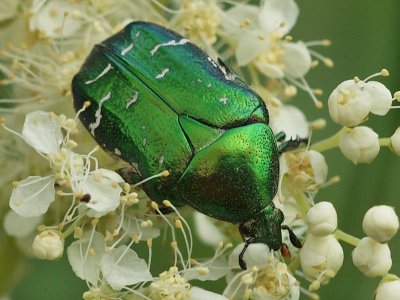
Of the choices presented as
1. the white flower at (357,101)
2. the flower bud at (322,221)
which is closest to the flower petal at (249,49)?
the white flower at (357,101)

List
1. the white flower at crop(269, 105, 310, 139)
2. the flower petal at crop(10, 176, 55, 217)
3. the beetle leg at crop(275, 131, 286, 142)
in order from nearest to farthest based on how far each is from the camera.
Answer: the flower petal at crop(10, 176, 55, 217)
the beetle leg at crop(275, 131, 286, 142)
the white flower at crop(269, 105, 310, 139)

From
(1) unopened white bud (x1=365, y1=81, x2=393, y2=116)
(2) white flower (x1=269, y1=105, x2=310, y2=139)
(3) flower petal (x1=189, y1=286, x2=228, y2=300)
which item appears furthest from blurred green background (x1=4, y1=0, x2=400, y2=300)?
(3) flower petal (x1=189, y1=286, x2=228, y2=300)

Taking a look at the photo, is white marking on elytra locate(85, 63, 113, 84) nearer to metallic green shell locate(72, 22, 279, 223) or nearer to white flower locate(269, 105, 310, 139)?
metallic green shell locate(72, 22, 279, 223)

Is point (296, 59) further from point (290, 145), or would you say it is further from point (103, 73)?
point (103, 73)

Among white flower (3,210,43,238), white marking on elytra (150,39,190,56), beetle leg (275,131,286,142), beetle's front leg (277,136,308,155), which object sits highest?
white marking on elytra (150,39,190,56)

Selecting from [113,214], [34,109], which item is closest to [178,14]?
[34,109]

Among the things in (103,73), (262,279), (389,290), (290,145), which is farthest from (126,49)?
(389,290)

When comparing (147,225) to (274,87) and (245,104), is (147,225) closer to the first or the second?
(245,104)
